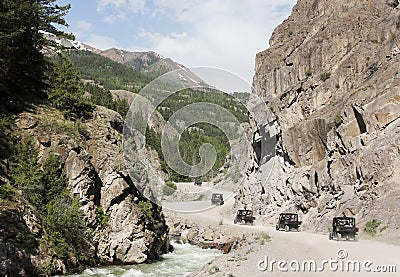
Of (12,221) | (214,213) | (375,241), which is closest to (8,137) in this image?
(12,221)

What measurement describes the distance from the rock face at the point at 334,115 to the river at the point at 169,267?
28.3 ft

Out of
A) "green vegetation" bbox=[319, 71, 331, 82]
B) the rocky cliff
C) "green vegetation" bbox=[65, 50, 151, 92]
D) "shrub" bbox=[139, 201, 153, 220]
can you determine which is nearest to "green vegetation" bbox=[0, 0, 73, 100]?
the rocky cliff

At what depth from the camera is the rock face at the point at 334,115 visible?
1094 inches

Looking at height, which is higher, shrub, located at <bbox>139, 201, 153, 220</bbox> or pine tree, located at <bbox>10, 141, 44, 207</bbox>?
pine tree, located at <bbox>10, 141, 44, 207</bbox>

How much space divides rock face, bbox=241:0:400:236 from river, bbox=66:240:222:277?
8.63 m

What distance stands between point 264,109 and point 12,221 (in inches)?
1551

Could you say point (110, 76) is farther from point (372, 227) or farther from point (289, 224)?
point (372, 227)

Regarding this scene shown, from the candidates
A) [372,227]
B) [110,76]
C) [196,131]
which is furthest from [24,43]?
[110,76]

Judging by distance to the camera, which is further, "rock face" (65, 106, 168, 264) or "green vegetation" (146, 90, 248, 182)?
"green vegetation" (146, 90, 248, 182)

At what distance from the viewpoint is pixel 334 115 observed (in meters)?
36.2

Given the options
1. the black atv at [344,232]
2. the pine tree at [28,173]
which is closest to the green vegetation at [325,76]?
the black atv at [344,232]

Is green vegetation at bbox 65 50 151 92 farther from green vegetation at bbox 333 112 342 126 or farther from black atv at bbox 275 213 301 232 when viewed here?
black atv at bbox 275 213 301 232

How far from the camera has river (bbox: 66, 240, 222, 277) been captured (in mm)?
20266

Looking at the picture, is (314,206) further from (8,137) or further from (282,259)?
(8,137)
